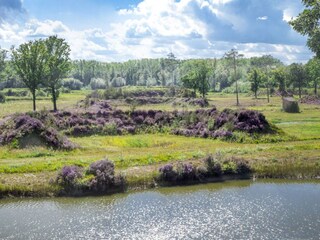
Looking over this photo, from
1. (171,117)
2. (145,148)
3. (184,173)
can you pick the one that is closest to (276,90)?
(171,117)

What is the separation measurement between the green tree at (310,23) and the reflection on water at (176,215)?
63.8 ft

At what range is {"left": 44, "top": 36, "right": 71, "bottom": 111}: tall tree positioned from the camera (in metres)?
80.0

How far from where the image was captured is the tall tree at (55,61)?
80000mm

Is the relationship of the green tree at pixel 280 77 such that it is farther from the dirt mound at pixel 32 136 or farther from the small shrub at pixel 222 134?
the dirt mound at pixel 32 136

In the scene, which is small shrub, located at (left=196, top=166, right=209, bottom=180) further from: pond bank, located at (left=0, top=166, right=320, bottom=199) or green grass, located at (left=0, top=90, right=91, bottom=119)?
green grass, located at (left=0, top=90, right=91, bottom=119)

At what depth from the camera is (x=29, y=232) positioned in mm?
25484

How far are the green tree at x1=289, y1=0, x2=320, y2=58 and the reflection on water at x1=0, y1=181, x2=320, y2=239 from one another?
63.8ft

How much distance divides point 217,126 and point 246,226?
34575 millimetres

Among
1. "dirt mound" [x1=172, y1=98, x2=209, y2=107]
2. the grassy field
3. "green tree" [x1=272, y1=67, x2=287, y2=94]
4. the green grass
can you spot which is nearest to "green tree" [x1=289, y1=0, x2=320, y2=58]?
the grassy field

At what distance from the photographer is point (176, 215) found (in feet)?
93.5

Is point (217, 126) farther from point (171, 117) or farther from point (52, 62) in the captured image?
point (52, 62)

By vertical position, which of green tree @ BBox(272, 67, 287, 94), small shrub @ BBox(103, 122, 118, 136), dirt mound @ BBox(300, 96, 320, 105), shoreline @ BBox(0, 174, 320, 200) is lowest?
shoreline @ BBox(0, 174, 320, 200)

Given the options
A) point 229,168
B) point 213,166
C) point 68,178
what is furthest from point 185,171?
point 68,178

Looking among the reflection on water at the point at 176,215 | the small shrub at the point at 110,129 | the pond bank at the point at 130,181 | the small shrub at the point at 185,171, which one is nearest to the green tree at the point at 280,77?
the small shrub at the point at 110,129
